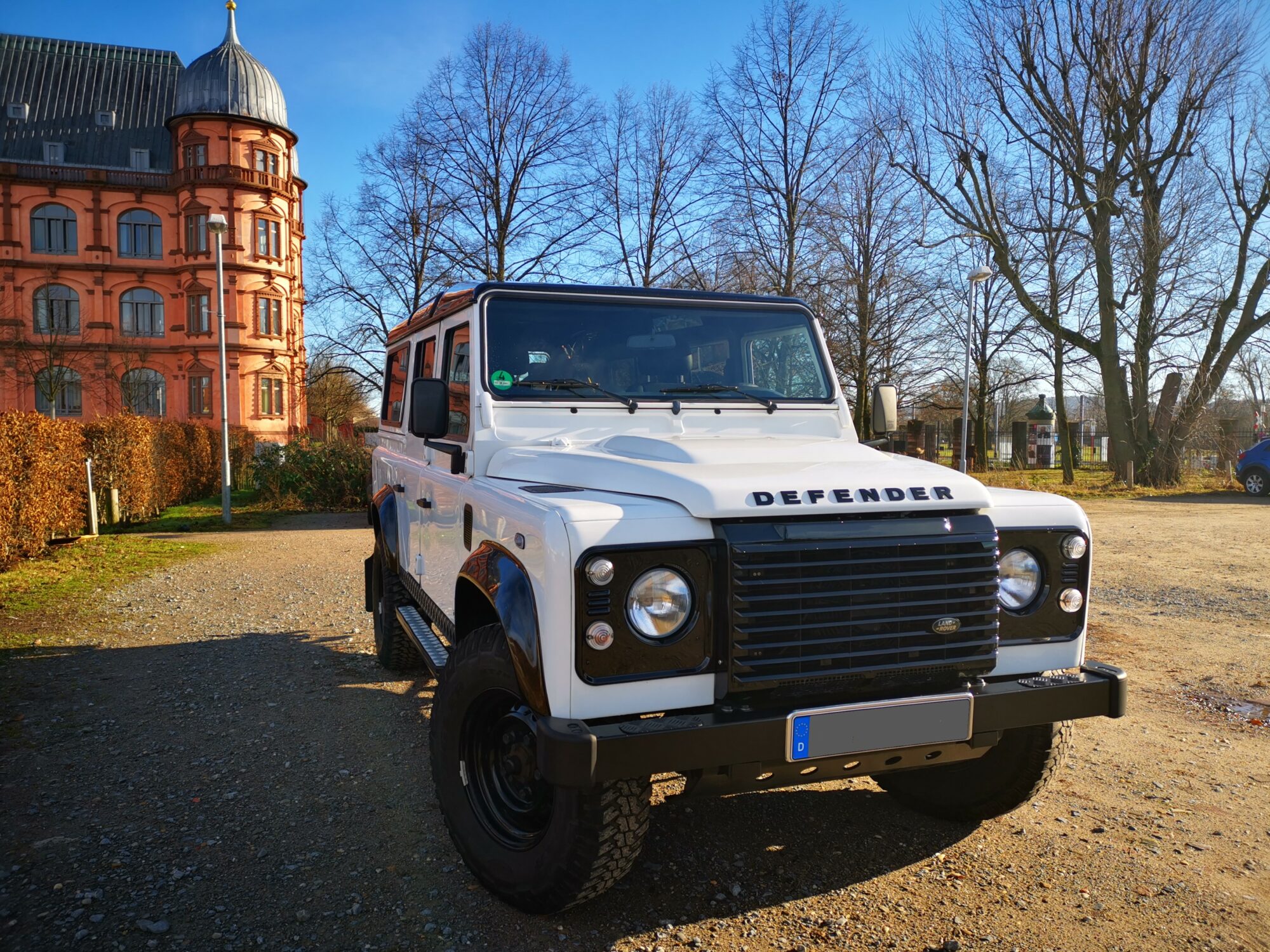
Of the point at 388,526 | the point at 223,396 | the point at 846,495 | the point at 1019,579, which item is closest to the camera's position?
the point at 846,495

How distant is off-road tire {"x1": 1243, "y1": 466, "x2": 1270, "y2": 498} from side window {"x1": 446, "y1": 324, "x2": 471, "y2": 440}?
75.4ft

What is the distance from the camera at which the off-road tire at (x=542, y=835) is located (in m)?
2.73

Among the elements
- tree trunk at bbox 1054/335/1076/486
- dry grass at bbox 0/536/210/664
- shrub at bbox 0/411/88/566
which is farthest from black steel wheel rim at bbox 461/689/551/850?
tree trunk at bbox 1054/335/1076/486

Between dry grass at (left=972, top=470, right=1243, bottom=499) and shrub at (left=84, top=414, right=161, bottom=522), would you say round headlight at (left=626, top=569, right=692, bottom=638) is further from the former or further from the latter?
dry grass at (left=972, top=470, right=1243, bottom=499)

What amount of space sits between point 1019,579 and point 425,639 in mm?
2787

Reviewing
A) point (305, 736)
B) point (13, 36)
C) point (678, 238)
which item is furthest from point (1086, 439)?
point (13, 36)

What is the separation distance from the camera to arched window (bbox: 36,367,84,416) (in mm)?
31812

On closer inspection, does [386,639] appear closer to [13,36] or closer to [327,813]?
[327,813]

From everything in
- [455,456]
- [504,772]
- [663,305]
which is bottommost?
[504,772]

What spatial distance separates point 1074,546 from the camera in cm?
315

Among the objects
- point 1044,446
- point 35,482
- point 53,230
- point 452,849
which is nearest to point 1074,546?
point 452,849

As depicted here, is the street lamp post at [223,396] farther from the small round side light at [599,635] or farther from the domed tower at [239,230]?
the domed tower at [239,230]

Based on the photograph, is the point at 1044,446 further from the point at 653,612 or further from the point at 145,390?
the point at 145,390

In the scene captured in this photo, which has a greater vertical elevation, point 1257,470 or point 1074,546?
point 1074,546
